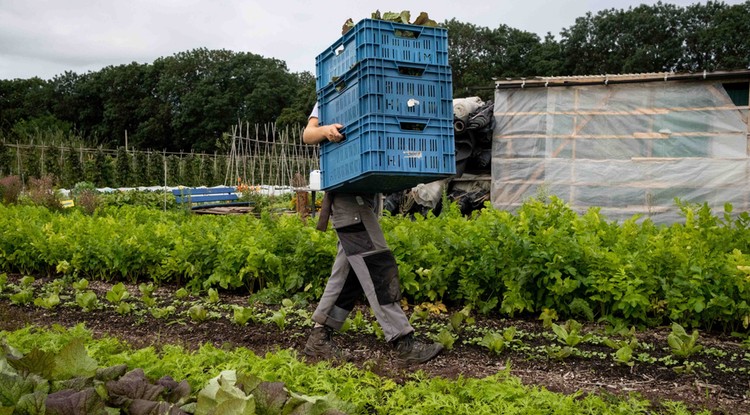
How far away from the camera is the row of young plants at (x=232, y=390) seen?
232 centimetres

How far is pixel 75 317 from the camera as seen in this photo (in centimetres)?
549

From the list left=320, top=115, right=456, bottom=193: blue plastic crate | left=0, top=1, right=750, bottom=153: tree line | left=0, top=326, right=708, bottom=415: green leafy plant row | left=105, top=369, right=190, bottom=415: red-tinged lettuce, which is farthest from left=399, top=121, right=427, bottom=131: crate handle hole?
left=0, top=1, right=750, bottom=153: tree line

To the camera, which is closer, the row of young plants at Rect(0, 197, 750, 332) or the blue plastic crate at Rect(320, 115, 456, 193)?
the blue plastic crate at Rect(320, 115, 456, 193)

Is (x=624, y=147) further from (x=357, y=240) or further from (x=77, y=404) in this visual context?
(x=77, y=404)

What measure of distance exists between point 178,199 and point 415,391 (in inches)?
644

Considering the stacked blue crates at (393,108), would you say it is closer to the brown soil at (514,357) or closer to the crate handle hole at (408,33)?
the crate handle hole at (408,33)

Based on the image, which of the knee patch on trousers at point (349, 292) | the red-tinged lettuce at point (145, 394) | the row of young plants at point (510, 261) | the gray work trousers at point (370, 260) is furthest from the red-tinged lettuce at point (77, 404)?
the row of young plants at point (510, 261)

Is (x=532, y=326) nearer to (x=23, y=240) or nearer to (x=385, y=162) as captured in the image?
(x=385, y=162)

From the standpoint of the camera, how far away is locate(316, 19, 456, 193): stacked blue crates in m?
3.76

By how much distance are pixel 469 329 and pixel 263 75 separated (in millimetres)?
57635

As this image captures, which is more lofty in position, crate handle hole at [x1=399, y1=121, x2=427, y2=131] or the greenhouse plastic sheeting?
the greenhouse plastic sheeting

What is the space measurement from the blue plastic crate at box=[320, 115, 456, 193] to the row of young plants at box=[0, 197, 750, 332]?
4.94 feet

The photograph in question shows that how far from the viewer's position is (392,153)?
3768 mm

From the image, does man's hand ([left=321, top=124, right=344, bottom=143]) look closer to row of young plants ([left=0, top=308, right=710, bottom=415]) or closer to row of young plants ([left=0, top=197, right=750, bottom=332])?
row of young plants ([left=0, top=308, right=710, bottom=415])
